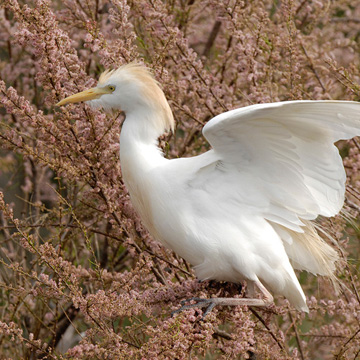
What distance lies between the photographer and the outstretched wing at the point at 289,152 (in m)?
2.49

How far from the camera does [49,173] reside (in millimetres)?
4770

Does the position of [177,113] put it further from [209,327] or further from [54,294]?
[209,327]

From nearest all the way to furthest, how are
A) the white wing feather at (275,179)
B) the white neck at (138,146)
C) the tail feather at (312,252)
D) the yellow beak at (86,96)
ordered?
1. the white wing feather at (275,179)
2. the yellow beak at (86,96)
3. the white neck at (138,146)
4. the tail feather at (312,252)

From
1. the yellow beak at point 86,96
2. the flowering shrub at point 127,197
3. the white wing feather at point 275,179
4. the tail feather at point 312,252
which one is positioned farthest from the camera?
the tail feather at point 312,252

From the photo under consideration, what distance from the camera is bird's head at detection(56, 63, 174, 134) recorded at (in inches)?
116

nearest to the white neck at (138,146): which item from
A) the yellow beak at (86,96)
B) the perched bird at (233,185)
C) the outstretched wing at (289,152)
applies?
the perched bird at (233,185)

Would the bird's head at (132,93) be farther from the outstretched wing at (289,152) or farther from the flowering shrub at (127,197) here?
the outstretched wing at (289,152)

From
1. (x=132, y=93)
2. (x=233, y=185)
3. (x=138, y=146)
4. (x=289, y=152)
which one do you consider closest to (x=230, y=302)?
(x=233, y=185)

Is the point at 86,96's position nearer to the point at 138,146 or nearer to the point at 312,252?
the point at 138,146

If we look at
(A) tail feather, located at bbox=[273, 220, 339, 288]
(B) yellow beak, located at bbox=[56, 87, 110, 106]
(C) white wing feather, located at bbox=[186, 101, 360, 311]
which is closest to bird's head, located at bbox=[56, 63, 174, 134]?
(B) yellow beak, located at bbox=[56, 87, 110, 106]

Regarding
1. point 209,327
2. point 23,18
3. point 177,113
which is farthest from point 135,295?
point 177,113

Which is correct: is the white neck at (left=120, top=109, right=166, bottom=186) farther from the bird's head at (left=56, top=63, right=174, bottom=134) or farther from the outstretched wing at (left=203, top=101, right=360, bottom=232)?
the outstretched wing at (left=203, top=101, right=360, bottom=232)

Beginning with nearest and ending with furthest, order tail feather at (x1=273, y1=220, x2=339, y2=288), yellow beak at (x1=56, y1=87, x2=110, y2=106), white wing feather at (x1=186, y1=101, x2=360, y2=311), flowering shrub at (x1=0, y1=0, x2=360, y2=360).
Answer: flowering shrub at (x1=0, y1=0, x2=360, y2=360) → white wing feather at (x1=186, y1=101, x2=360, y2=311) → yellow beak at (x1=56, y1=87, x2=110, y2=106) → tail feather at (x1=273, y1=220, x2=339, y2=288)

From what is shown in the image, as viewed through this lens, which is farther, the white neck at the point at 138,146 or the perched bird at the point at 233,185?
the white neck at the point at 138,146
